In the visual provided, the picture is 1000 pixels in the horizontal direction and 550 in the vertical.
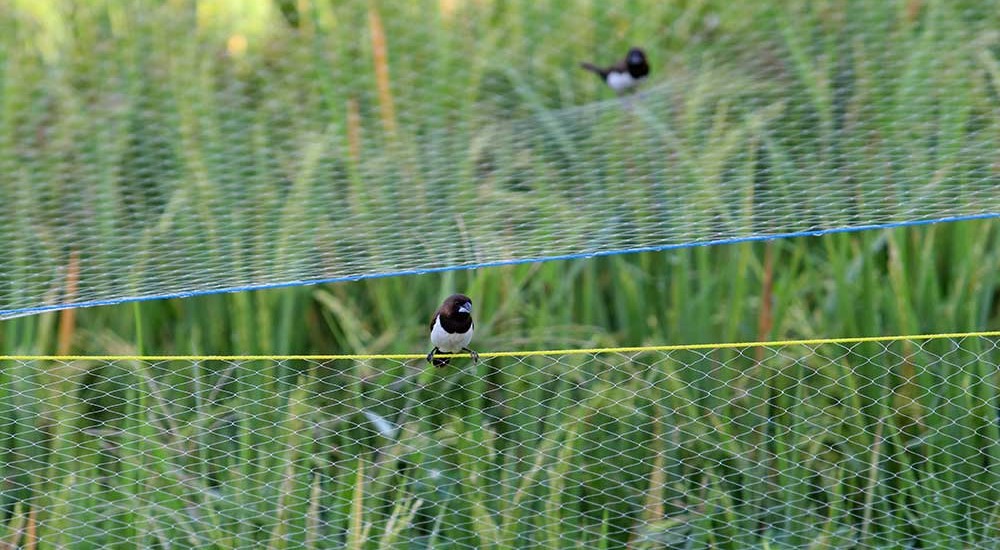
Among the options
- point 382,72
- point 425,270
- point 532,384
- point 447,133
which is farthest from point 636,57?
point 425,270

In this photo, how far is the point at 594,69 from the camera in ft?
14.3

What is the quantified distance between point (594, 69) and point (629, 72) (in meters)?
0.23

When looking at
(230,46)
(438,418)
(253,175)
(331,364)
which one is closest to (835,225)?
(438,418)

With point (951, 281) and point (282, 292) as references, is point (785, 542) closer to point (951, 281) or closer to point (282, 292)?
point (951, 281)

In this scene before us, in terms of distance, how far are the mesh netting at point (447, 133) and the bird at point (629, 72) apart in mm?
60

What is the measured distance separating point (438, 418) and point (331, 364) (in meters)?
0.33

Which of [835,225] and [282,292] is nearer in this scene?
[835,225]

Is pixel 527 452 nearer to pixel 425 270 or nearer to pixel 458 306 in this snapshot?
pixel 458 306

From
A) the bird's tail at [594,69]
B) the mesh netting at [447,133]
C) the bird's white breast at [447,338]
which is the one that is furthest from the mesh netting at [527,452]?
the bird's tail at [594,69]

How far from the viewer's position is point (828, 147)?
12.2 ft

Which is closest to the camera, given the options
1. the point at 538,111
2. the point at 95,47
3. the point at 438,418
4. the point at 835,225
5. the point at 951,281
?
the point at 835,225

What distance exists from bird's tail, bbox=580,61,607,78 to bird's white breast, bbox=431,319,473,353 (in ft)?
4.82

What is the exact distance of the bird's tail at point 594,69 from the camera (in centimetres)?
428

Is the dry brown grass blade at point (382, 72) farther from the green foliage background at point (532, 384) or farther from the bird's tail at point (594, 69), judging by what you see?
the bird's tail at point (594, 69)
